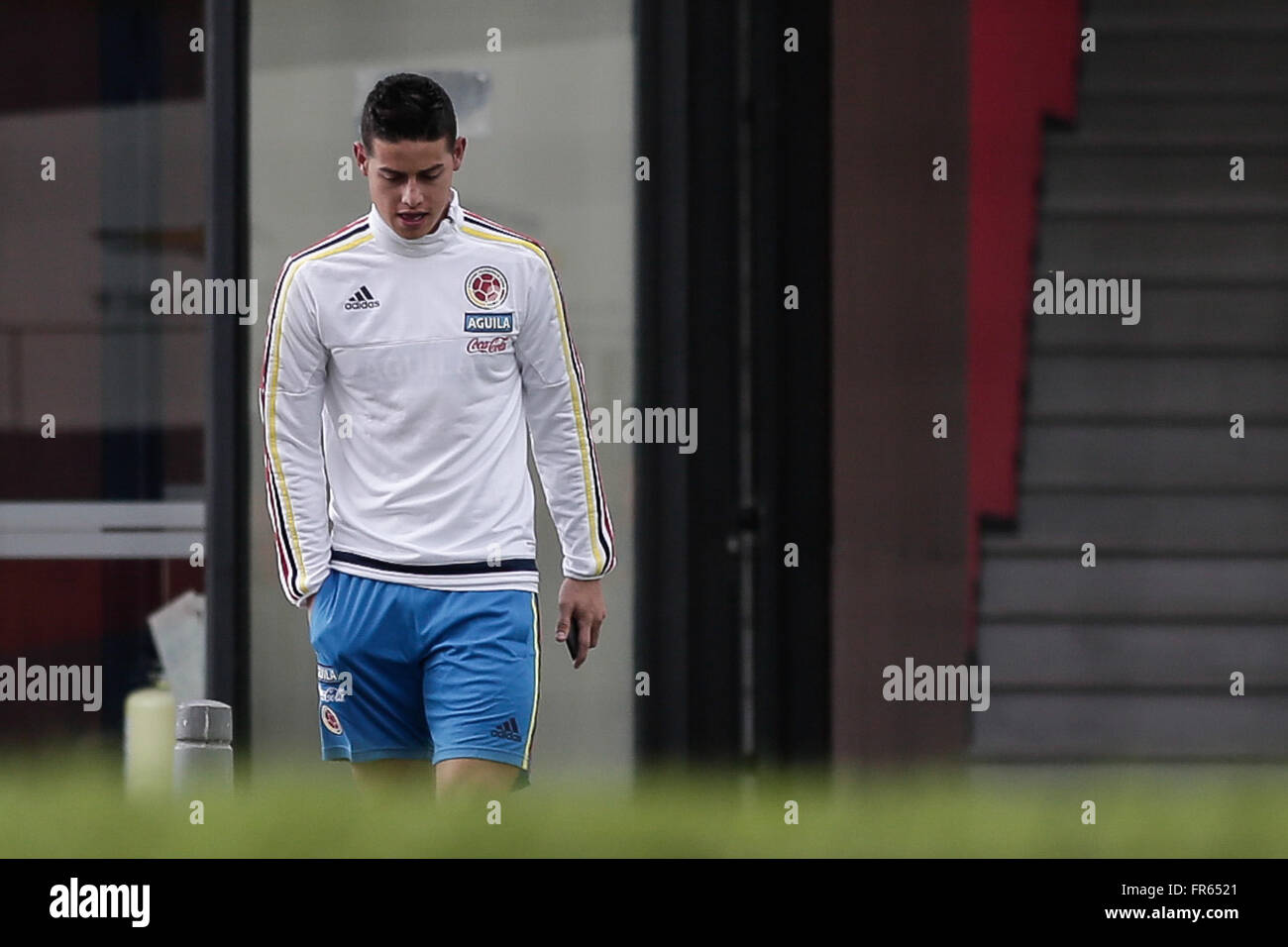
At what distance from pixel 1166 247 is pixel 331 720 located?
3.14 m

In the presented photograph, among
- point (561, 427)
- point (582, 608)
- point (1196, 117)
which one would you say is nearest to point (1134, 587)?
point (1196, 117)

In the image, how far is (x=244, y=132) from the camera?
5.31 m

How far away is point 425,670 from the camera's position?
4.18m

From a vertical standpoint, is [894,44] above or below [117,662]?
above

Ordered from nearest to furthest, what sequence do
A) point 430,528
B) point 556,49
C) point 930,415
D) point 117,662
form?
point 430,528
point 556,49
point 930,415
point 117,662

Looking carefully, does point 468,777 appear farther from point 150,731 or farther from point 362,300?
point 150,731

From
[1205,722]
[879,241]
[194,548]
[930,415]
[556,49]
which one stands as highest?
[556,49]

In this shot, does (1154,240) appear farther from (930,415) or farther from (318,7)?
(318,7)

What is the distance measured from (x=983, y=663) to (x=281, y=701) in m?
2.08

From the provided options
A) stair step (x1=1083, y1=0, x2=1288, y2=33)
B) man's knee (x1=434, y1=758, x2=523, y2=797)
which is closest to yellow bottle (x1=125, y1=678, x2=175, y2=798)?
man's knee (x1=434, y1=758, x2=523, y2=797)

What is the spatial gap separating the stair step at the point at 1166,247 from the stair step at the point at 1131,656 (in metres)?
1.08

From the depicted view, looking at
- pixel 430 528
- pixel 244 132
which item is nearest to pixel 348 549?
pixel 430 528

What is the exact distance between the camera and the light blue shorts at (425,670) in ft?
13.5

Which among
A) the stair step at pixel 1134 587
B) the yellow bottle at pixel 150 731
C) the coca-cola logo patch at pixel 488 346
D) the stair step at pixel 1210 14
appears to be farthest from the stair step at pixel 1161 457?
the yellow bottle at pixel 150 731
